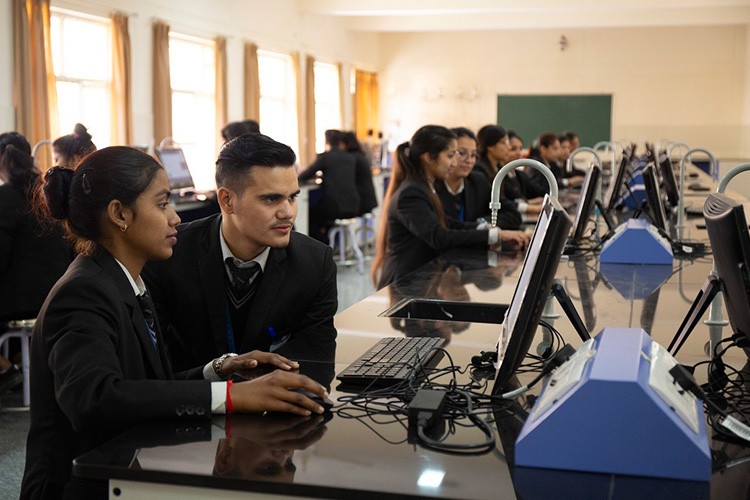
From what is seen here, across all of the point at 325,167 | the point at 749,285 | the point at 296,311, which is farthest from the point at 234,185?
the point at 325,167

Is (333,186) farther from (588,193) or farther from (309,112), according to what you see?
(588,193)

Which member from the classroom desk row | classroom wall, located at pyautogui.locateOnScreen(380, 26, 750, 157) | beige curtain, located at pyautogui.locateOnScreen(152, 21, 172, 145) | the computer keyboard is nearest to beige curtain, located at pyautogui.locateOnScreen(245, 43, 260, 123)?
beige curtain, located at pyautogui.locateOnScreen(152, 21, 172, 145)

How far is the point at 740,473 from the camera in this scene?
4.22 feet

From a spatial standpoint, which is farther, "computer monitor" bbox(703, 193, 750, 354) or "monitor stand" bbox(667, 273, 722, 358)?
"monitor stand" bbox(667, 273, 722, 358)

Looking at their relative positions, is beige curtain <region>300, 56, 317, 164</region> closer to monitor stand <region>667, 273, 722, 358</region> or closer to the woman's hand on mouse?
monitor stand <region>667, 273, 722, 358</region>

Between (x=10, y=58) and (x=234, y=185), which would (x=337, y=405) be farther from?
(x=10, y=58)

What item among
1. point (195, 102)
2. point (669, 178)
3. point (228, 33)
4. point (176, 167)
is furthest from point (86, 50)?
point (669, 178)

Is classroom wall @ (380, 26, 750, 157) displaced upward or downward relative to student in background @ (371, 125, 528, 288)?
upward

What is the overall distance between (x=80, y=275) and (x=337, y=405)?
498 millimetres

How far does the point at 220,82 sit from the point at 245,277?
7530 mm

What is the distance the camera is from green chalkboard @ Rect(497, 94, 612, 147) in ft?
48.6

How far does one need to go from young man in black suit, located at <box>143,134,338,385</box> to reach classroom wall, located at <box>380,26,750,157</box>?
13.1 metres

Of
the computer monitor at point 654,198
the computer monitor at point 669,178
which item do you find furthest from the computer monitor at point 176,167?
the computer monitor at point 654,198

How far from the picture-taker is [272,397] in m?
1.54
